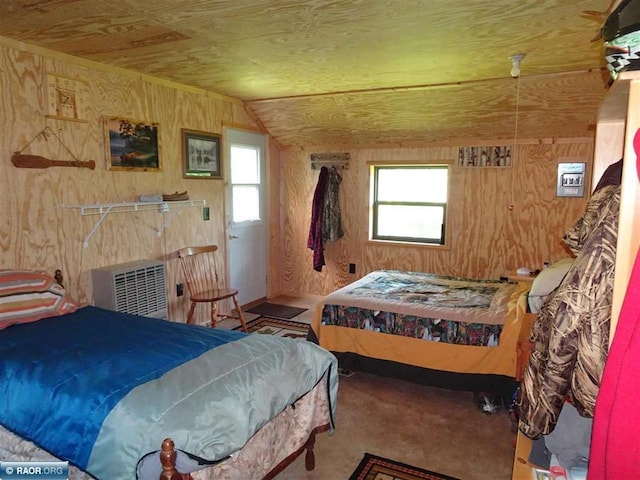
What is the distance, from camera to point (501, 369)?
2.93 m

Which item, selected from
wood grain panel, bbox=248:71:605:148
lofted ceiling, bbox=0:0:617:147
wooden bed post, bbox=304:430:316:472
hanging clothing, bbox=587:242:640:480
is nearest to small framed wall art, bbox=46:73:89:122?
lofted ceiling, bbox=0:0:617:147

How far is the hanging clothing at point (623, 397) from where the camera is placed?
0.90 metres

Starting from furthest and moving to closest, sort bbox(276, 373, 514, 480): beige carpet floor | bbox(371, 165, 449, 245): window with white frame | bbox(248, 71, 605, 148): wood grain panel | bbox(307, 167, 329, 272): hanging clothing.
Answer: bbox(307, 167, 329, 272): hanging clothing < bbox(371, 165, 449, 245): window with white frame < bbox(248, 71, 605, 148): wood grain panel < bbox(276, 373, 514, 480): beige carpet floor

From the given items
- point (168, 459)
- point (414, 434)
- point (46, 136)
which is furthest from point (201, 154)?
point (168, 459)

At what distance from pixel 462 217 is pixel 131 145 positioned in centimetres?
335

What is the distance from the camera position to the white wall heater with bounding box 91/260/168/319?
341 cm

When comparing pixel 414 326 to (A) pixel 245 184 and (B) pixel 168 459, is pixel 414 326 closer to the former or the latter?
(B) pixel 168 459

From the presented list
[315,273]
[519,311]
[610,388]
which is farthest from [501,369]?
[315,273]

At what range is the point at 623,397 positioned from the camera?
0.91 meters

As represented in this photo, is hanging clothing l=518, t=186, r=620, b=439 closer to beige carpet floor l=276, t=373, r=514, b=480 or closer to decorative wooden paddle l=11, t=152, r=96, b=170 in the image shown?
beige carpet floor l=276, t=373, r=514, b=480

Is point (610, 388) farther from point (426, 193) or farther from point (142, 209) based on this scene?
point (426, 193)

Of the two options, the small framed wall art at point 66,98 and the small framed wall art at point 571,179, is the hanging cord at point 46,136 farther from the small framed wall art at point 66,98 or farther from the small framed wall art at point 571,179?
the small framed wall art at point 571,179

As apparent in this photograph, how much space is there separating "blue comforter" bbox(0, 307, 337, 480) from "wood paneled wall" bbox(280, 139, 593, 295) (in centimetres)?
307

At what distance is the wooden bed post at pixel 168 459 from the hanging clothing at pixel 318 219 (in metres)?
3.99
